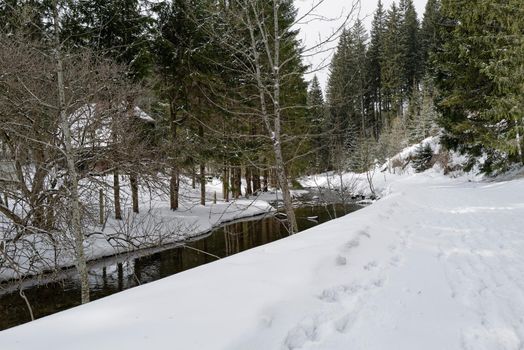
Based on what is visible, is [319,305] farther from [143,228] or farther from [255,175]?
[255,175]

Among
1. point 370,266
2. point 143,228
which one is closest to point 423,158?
point 143,228

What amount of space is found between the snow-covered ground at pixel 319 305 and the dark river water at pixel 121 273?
10.1 feet

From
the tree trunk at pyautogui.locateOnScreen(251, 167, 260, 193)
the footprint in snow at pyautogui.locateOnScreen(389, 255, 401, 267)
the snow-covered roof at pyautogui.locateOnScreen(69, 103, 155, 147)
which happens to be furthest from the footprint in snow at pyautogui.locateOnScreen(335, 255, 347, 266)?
the tree trunk at pyautogui.locateOnScreen(251, 167, 260, 193)

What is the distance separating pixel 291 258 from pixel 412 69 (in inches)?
2087

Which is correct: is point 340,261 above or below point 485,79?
below

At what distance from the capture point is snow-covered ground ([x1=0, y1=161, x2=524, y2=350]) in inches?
87.3

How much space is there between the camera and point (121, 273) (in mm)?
9172

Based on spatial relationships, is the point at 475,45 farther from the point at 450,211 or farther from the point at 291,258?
the point at 291,258

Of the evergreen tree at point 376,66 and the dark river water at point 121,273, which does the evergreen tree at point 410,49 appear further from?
the dark river water at point 121,273

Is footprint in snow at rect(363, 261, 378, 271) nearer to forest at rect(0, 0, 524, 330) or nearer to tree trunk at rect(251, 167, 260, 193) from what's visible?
forest at rect(0, 0, 524, 330)

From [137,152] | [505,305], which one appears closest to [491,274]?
[505,305]

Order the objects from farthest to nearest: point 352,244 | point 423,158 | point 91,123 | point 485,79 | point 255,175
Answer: point 423,158 → point 255,175 → point 485,79 → point 91,123 → point 352,244

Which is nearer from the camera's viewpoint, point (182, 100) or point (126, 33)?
point (126, 33)

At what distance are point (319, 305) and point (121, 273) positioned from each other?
7974 mm
